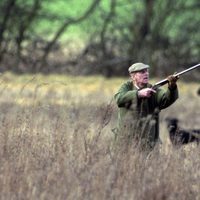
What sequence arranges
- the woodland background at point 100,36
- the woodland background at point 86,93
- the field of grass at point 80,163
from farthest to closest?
1. the woodland background at point 100,36
2. the woodland background at point 86,93
3. the field of grass at point 80,163

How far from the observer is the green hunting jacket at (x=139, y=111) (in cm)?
1052

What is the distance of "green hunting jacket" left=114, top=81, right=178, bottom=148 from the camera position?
10.5 m

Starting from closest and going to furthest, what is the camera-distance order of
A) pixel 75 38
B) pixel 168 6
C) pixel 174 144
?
pixel 174 144 < pixel 168 6 < pixel 75 38

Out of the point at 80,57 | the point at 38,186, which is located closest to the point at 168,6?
the point at 80,57

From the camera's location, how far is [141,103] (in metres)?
10.9

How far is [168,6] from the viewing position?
30.2 meters

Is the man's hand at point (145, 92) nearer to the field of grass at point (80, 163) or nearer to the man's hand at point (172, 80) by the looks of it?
the man's hand at point (172, 80)

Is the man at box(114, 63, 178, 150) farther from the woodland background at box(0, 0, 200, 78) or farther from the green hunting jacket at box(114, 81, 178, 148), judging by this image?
the woodland background at box(0, 0, 200, 78)

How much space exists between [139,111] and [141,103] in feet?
0.31

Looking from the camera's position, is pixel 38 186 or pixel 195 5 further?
pixel 195 5

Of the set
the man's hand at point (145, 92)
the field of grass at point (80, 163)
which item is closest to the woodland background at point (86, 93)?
the field of grass at point (80, 163)

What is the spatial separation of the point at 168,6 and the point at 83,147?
2084 cm

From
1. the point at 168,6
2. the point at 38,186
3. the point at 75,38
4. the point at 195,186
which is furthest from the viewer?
the point at 75,38

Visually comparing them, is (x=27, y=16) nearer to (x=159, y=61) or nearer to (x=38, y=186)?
(x=159, y=61)
